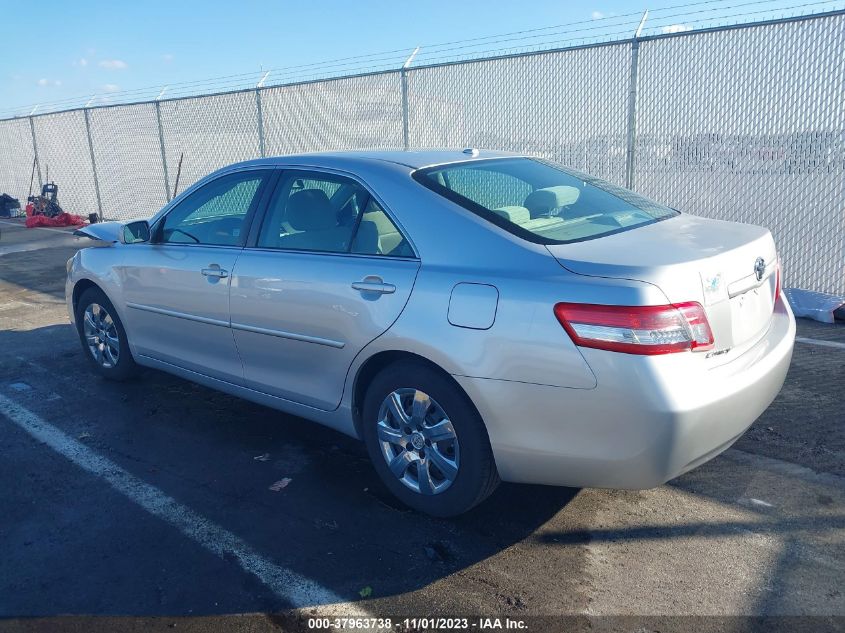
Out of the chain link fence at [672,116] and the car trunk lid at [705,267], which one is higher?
the chain link fence at [672,116]

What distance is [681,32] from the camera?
7.28m

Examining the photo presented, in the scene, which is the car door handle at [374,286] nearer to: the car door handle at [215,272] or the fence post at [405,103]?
the car door handle at [215,272]

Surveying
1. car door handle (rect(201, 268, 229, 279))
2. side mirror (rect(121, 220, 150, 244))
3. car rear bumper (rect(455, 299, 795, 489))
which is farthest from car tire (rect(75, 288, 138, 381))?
car rear bumper (rect(455, 299, 795, 489))

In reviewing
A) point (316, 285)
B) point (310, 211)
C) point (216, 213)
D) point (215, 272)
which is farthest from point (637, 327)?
point (216, 213)

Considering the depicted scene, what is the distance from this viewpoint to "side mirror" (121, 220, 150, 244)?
4938 mm

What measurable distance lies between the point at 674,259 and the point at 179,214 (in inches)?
126

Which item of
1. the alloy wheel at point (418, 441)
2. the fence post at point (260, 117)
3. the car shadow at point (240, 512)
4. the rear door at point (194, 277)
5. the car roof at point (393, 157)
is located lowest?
the car shadow at point (240, 512)

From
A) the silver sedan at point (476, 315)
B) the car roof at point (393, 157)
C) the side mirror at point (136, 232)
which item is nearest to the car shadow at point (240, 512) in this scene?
the silver sedan at point (476, 315)

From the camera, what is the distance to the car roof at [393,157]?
389 centimetres

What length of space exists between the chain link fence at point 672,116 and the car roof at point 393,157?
2.91 metres

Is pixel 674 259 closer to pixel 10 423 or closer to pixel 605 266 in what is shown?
pixel 605 266

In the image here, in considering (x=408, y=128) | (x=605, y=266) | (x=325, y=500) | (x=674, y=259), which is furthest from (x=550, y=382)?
(x=408, y=128)

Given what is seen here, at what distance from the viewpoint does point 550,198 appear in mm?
3764

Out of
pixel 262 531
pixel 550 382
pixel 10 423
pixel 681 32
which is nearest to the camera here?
pixel 550 382
